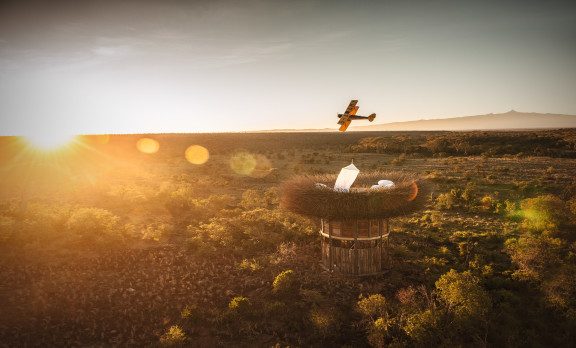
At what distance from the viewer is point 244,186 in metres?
32.1

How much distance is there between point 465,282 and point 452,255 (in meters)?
5.31

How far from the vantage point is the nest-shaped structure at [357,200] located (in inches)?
468

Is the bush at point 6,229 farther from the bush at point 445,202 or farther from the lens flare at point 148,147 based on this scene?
the lens flare at point 148,147

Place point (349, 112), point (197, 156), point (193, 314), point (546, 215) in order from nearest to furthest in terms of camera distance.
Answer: point (193, 314)
point (349, 112)
point (546, 215)
point (197, 156)

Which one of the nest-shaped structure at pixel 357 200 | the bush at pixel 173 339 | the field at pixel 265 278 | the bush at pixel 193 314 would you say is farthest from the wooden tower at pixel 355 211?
the bush at pixel 173 339

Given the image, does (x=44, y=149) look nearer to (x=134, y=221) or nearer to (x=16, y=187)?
(x=16, y=187)

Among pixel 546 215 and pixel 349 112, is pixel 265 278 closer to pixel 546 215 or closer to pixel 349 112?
pixel 349 112

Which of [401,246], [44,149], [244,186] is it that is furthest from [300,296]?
[44,149]

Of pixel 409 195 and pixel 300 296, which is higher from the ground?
pixel 409 195

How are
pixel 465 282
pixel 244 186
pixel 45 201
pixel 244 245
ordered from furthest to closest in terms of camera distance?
pixel 244 186, pixel 45 201, pixel 244 245, pixel 465 282

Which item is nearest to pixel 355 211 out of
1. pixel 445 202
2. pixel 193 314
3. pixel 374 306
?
pixel 374 306

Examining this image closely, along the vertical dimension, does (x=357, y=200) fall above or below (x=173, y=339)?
above

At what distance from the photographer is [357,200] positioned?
39.0 ft

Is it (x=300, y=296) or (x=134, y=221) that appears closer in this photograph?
(x=300, y=296)
